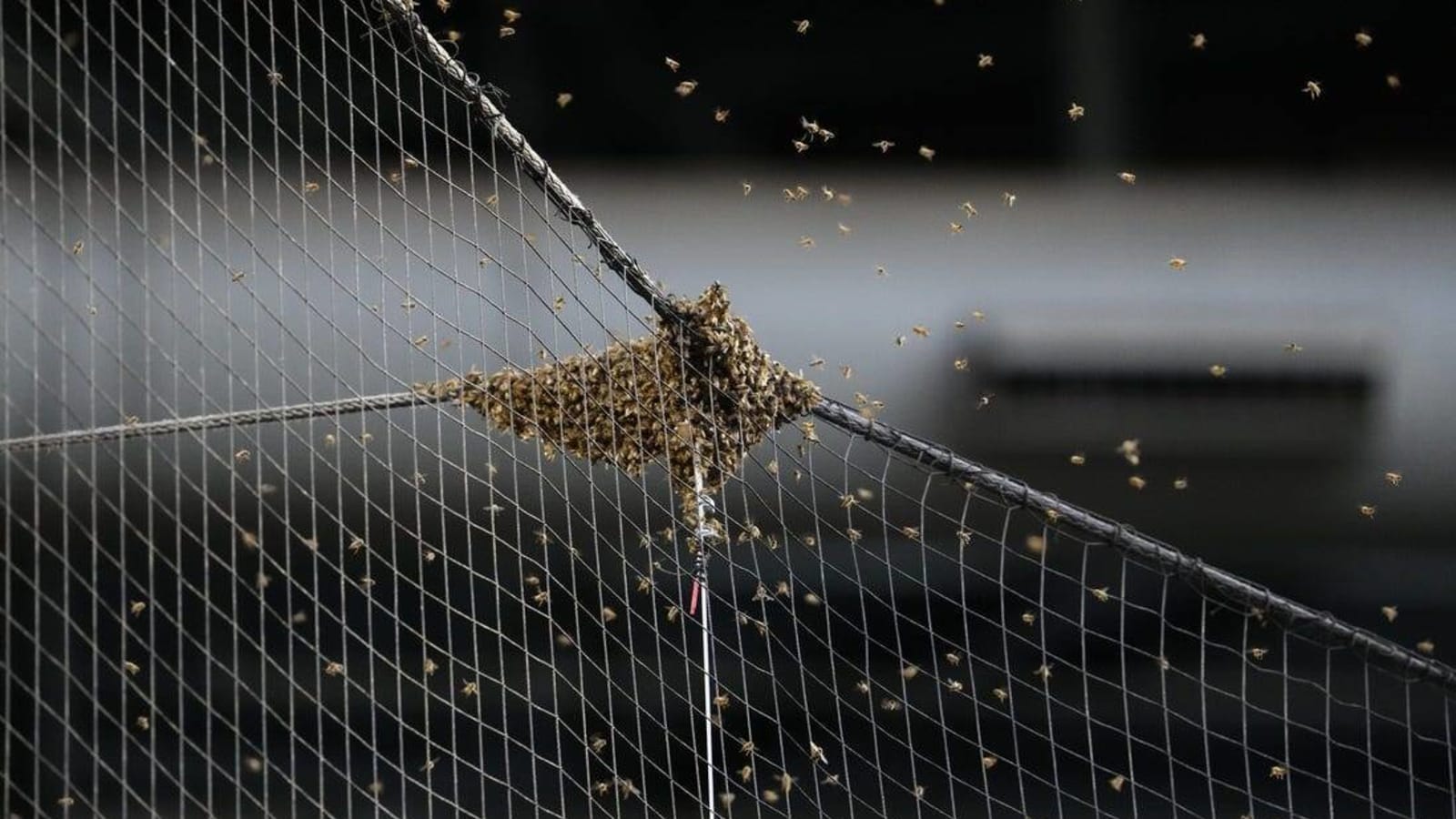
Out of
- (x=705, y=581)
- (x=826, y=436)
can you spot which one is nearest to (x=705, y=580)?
(x=705, y=581)

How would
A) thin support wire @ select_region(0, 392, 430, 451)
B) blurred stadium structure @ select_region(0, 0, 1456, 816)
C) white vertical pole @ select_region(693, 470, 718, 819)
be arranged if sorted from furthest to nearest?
1. blurred stadium structure @ select_region(0, 0, 1456, 816)
2. thin support wire @ select_region(0, 392, 430, 451)
3. white vertical pole @ select_region(693, 470, 718, 819)

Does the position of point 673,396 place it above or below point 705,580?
above

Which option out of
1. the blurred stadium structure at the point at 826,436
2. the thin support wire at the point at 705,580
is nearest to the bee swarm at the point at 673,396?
the thin support wire at the point at 705,580

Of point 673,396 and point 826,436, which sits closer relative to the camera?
point 673,396

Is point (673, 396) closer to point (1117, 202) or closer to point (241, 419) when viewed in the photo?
point (241, 419)

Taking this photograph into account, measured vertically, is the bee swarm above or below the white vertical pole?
above

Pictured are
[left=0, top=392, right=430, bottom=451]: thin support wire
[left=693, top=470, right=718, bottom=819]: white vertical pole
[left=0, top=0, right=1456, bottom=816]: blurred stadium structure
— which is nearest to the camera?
[left=693, top=470, right=718, bottom=819]: white vertical pole

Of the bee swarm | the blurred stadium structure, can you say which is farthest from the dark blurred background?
the bee swarm

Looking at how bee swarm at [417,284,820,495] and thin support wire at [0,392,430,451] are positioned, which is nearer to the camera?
bee swarm at [417,284,820,495]

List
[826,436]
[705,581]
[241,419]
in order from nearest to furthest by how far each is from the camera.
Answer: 1. [705,581]
2. [241,419]
3. [826,436]

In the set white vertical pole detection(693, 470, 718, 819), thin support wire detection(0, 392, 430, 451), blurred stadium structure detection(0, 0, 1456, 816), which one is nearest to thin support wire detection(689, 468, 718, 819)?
white vertical pole detection(693, 470, 718, 819)

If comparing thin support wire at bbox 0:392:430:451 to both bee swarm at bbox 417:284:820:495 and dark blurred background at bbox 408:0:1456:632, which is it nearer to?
bee swarm at bbox 417:284:820:495
